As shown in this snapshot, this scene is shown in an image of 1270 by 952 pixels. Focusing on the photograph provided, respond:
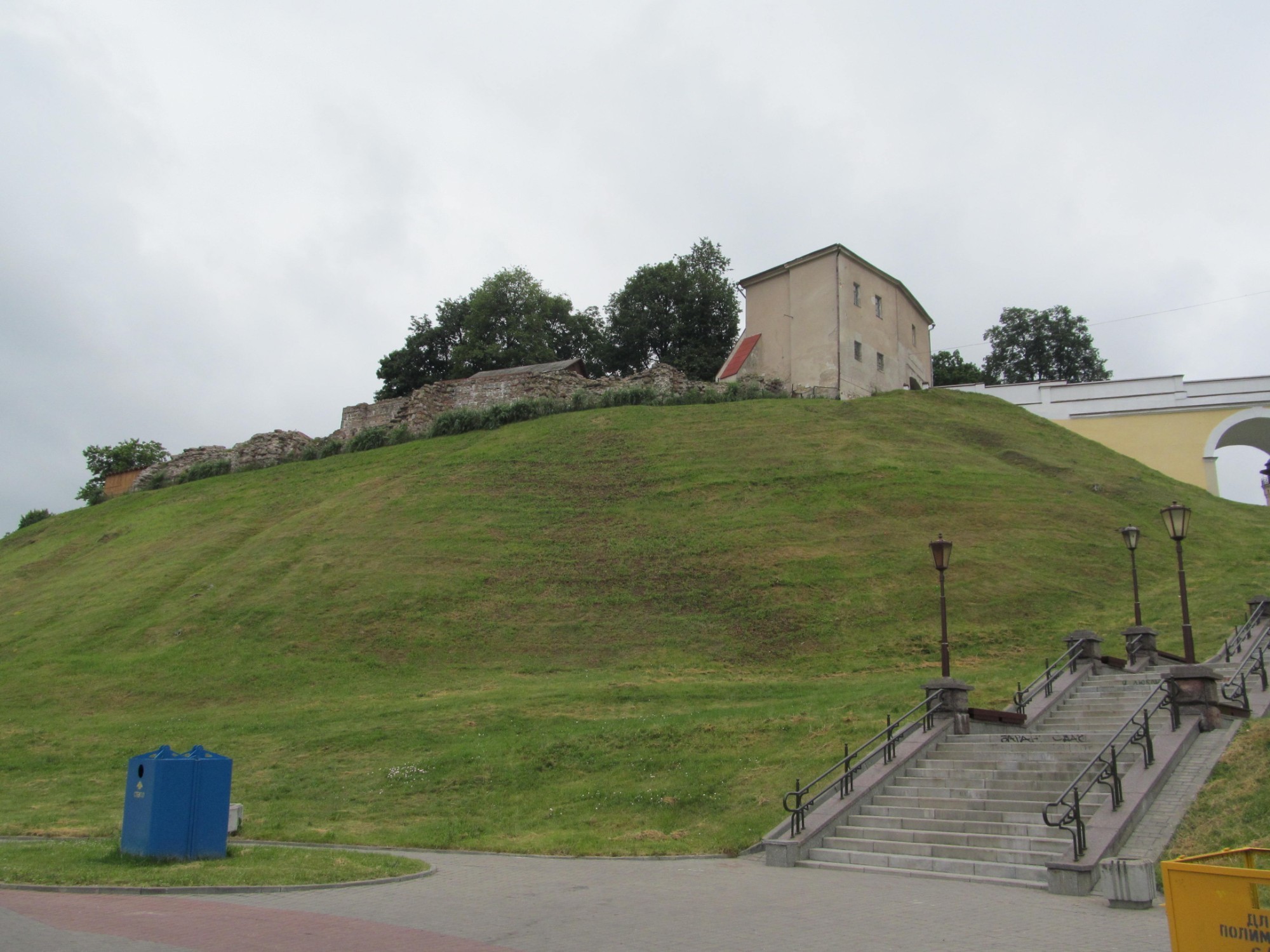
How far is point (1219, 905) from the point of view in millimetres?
6367

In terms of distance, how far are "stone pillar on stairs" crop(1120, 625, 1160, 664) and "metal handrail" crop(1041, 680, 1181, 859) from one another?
4821 millimetres

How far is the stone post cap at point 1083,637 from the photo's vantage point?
19219 mm

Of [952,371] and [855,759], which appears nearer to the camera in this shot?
[855,759]

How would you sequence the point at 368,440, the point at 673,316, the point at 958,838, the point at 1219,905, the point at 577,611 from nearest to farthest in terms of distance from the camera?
the point at 1219,905 → the point at 958,838 → the point at 577,611 → the point at 368,440 → the point at 673,316

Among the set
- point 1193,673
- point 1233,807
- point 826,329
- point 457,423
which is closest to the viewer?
point 1233,807

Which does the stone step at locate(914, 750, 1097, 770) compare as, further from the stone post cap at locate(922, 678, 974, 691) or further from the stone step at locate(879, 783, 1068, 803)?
the stone post cap at locate(922, 678, 974, 691)

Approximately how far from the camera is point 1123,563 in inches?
1182

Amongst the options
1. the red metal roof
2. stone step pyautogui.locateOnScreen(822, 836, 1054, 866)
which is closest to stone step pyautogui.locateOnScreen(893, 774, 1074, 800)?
stone step pyautogui.locateOnScreen(822, 836, 1054, 866)

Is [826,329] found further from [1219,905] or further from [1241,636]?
[1219,905]

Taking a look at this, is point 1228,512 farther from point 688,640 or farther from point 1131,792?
point 1131,792

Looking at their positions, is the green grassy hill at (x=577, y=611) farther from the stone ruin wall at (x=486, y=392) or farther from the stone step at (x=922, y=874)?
the stone ruin wall at (x=486, y=392)

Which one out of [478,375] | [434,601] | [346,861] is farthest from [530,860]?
[478,375]

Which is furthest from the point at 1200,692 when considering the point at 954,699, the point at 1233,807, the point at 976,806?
the point at 976,806

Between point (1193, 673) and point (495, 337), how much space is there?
65277 mm
